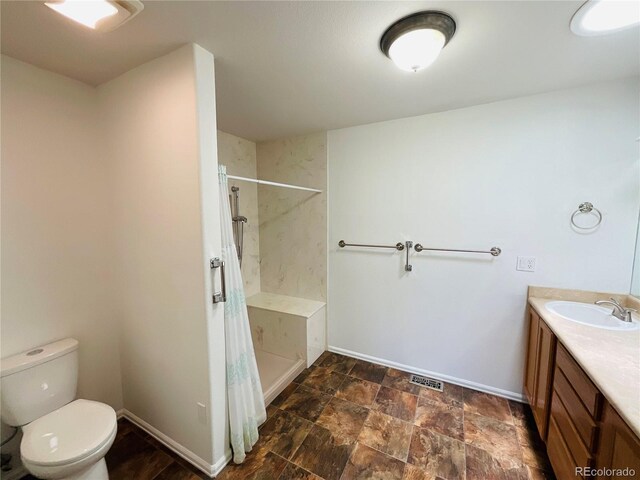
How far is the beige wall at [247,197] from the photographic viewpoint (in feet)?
9.36

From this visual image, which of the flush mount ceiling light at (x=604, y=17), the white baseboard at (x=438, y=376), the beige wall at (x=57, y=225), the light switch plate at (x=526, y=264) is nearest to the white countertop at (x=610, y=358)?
the light switch plate at (x=526, y=264)

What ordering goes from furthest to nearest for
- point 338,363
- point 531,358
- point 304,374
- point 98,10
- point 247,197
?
point 247,197, point 338,363, point 304,374, point 531,358, point 98,10

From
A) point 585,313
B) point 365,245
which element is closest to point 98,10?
point 365,245

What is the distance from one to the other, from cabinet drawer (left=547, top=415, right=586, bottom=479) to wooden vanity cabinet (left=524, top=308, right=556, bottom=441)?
0.09 metres

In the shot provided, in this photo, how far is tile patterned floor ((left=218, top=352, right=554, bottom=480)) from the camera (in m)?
1.54

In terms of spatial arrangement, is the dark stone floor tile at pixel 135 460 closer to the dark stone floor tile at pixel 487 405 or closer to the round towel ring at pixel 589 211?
the dark stone floor tile at pixel 487 405

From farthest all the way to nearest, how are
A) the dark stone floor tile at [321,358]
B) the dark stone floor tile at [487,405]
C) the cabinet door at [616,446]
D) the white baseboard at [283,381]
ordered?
1. the dark stone floor tile at [321,358]
2. the white baseboard at [283,381]
3. the dark stone floor tile at [487,405]
4. the cabinet door at [616,446]

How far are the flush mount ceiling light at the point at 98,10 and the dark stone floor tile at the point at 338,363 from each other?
2874 mm

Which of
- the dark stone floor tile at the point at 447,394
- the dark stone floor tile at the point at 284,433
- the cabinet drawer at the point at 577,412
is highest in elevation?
the cabinet drawer at the point at 577,412

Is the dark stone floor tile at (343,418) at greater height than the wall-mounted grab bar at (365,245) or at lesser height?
lesser

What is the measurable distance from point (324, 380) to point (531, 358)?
1.68 meters

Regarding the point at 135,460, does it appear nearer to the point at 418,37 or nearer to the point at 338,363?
the point at 338,363

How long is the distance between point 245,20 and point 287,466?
96.1 inches

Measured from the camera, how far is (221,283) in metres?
1.52
